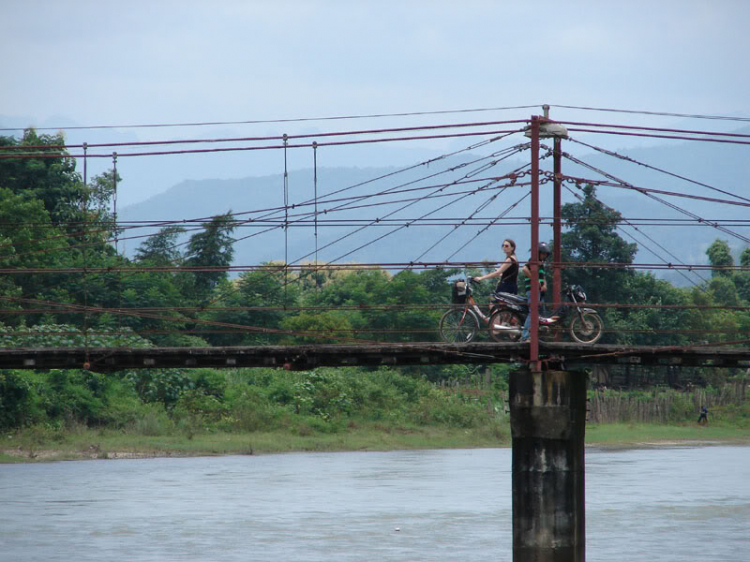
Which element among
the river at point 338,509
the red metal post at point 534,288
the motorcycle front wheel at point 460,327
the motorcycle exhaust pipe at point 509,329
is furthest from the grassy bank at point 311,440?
the red metal post at point 534,288

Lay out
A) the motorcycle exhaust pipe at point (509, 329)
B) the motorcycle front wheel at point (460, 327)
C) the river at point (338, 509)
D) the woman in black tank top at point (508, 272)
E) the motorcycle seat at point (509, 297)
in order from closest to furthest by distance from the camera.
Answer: the woman in black tank top at point (508, 272) < the motorcycle exhaust pipe at point (509, 329) < the motorcycle seat at point (509, 297) < the motorcycle front wheel at point (460, 327) < the river at point (338, 509)

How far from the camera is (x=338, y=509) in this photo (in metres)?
38.9

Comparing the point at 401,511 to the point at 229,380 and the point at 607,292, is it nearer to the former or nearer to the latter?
the point at 229,380

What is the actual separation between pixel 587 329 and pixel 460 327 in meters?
3.37

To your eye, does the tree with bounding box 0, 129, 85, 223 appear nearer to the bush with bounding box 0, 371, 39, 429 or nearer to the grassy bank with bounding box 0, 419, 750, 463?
the bush with bounding box 0, 371, 39, 429

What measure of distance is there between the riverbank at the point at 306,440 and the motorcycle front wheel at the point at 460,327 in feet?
109

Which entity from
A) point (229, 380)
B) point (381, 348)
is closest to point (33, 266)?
point (229, 380)

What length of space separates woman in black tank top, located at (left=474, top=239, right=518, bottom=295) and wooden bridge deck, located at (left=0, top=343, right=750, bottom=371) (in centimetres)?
163

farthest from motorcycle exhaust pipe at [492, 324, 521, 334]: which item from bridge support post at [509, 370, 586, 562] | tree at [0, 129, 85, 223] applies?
tree at [0, 129, 85, 223]

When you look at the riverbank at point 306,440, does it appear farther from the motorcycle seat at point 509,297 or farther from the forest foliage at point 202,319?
the motorcycle seat at point 509,297

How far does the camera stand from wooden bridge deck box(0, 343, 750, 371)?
24.6 metres

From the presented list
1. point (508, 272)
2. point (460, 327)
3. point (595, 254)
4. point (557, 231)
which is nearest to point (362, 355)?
point (460, 327)

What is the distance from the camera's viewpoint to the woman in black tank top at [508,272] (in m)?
24.4

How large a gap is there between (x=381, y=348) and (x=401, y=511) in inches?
576
